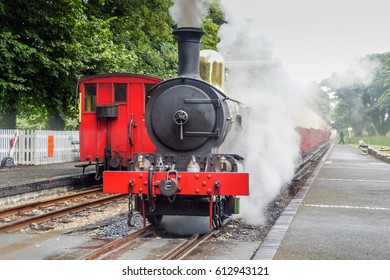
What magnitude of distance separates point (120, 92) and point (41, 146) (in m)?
8.55

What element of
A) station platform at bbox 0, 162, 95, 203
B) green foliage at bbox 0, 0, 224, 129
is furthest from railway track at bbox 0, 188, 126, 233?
green foliage at bbox 0, 0, 224, 129

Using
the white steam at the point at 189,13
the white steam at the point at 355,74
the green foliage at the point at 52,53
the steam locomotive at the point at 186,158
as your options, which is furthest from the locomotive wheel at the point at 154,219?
the white steam at the point at 355,74

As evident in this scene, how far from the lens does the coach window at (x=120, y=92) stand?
12.5 m

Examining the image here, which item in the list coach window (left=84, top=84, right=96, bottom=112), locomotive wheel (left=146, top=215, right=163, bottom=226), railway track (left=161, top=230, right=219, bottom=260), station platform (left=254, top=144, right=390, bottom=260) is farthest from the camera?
coach window (left=84, top=84, right=96, bottom=112)

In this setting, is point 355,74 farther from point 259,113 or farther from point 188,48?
point 188,48

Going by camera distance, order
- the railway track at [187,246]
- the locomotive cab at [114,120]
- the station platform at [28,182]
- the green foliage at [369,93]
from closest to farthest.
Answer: the railway track at [187,246] → the station platform at [28,182] → the locomotive cab at [114,120] → the green foliage at [369,93]

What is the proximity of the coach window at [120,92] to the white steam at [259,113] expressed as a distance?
2.41 metres

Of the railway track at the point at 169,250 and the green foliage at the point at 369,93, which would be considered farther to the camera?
the green foliage at the point at 369,93

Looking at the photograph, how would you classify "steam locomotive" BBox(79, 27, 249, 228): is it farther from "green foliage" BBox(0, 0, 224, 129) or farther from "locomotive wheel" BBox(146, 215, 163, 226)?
"green foliage" BBox(0, 0, 224, 129)

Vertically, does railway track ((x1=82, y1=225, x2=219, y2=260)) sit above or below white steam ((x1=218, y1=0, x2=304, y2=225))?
below

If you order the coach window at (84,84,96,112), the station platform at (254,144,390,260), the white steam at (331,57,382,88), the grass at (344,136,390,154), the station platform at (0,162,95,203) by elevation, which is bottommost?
the station platform at (254,144,390,260)

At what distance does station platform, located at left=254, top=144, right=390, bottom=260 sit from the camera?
5.90m

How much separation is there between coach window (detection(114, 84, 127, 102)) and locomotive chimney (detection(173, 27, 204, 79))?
210 inches

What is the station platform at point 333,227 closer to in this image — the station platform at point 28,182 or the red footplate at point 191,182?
the red footplate at point 191,182
